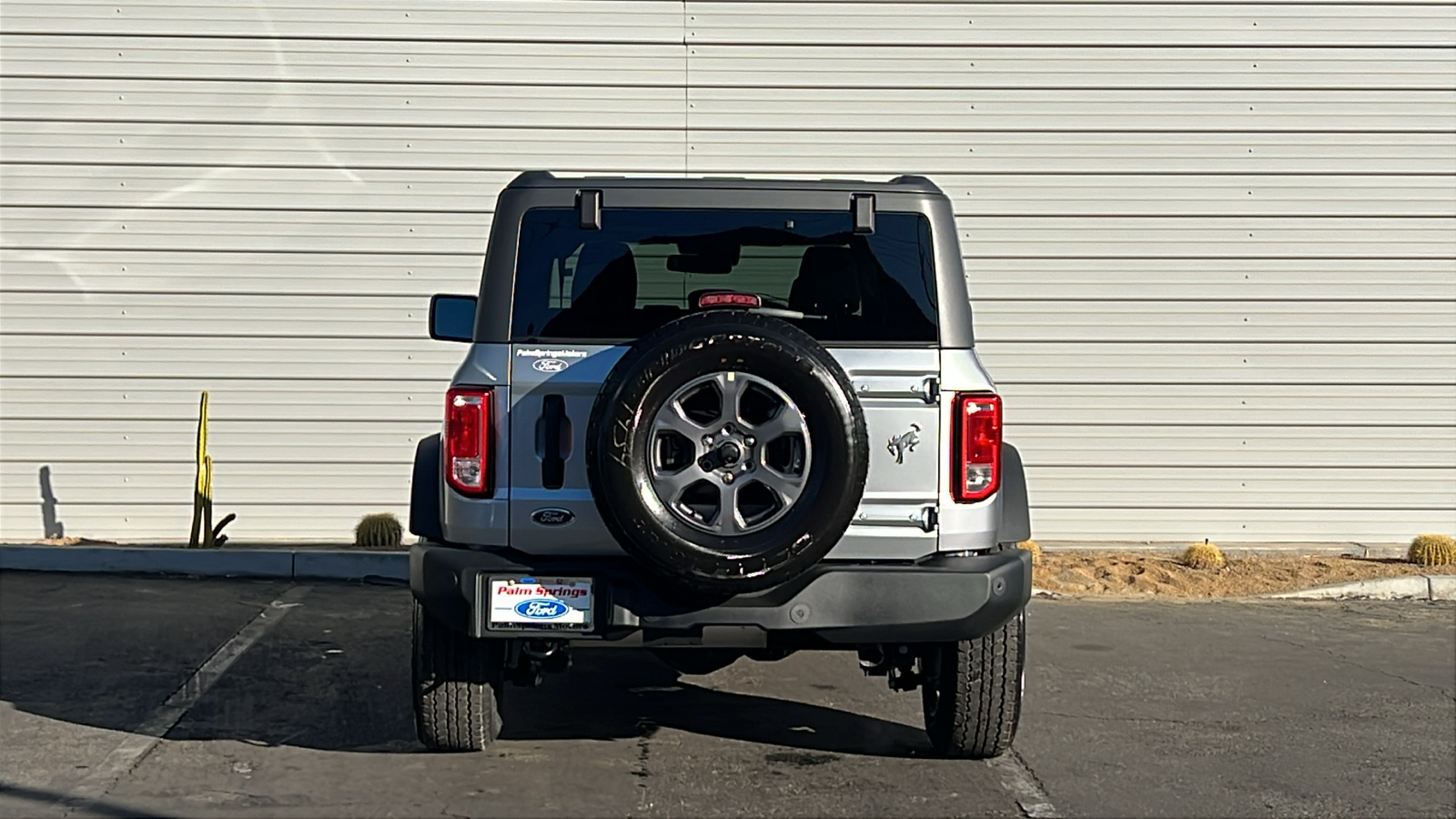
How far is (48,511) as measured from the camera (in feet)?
37.8

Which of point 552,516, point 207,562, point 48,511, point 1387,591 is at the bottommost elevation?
point 1387,591

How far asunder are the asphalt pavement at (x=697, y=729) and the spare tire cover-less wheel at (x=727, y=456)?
0.90 m

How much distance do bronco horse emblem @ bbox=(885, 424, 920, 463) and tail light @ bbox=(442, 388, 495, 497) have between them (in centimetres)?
123

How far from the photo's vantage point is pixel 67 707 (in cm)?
642

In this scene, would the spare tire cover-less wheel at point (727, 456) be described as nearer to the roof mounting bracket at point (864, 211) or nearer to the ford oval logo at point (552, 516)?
the ford oval logo at point (552, 516)

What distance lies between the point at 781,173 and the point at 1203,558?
12.6 feet

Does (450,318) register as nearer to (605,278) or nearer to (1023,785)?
(605,278)

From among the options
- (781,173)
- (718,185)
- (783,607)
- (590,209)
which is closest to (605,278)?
(590,209)

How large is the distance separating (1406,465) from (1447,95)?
259 cm

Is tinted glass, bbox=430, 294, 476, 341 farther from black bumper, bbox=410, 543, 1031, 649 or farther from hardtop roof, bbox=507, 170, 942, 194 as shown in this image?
black bumper, bbox=410, 543, 1031, 649

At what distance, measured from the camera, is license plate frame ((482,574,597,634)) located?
4953 mm

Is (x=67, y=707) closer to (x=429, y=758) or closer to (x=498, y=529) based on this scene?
(x=429, y=758)

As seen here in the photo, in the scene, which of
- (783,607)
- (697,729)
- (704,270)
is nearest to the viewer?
(783,607)

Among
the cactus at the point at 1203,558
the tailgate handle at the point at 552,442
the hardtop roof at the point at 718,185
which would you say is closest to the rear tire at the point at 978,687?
the tailgate handle at the point at 552,442
